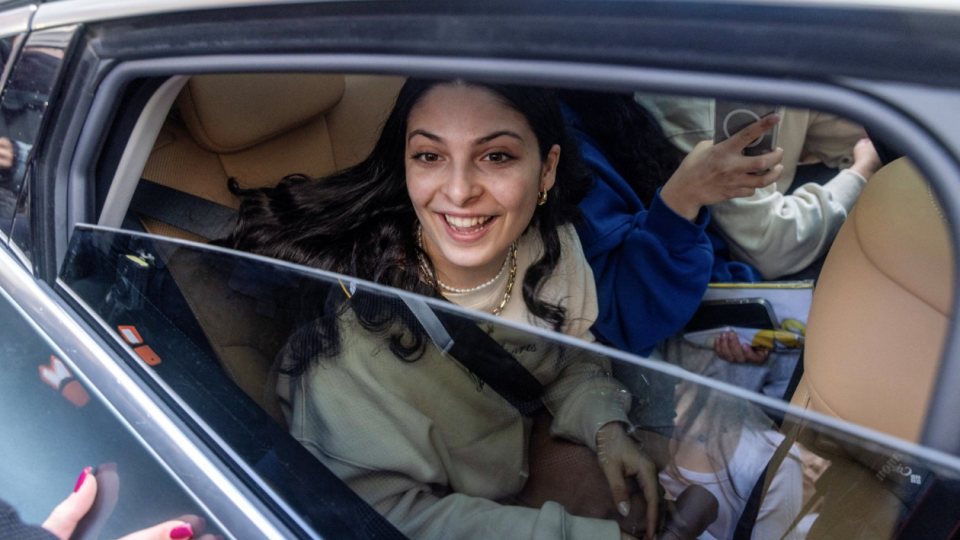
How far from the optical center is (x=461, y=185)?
53.9 inches

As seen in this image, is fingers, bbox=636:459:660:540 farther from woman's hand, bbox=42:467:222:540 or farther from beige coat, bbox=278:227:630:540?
woman's hand, bbox=42:467:222:540

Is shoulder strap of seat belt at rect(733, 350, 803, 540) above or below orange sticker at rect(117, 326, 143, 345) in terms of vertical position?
below

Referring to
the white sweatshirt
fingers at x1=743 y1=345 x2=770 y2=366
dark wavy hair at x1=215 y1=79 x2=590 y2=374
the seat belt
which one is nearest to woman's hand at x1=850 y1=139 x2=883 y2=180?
the white sweatshirt

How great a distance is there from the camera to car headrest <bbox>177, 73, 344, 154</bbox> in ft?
4.75

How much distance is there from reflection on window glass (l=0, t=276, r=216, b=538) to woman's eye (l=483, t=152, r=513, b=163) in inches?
32.6

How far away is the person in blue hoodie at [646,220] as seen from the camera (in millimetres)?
1721

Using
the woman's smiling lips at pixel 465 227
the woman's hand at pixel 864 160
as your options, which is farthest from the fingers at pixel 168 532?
the woman's hand at pixel 864 160

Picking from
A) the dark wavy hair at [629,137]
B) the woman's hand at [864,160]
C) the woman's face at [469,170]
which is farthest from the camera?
the woman's hand at [864,160]

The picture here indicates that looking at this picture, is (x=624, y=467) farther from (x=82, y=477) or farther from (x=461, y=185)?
(x=82, y=477)

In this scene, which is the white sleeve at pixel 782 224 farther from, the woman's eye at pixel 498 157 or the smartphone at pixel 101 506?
the smartphone at pixel 101 506

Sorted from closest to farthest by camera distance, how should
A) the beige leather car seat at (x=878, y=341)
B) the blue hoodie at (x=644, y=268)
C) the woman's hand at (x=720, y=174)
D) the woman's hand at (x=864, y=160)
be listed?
1. the beige leather car seat at (x=878, y=341)
2. the woman's hand at (x=720, y=174)
3. the blue hoodie at (x=644, y=268)
4. the woman's hand at (x=864, y=160)

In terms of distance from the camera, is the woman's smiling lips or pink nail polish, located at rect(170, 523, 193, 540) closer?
pink nail polish, located at rect(170, 523, 193, 540)

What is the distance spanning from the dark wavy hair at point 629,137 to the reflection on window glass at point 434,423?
1.40 metres

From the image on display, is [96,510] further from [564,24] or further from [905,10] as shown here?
[905,10]
